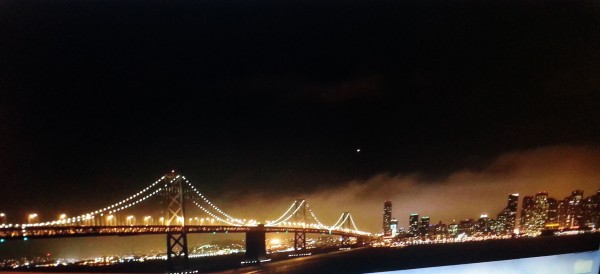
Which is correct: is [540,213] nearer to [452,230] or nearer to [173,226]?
[452,230]

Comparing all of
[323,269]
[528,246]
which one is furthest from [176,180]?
[528,246]

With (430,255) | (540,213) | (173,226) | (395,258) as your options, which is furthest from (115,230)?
(540,213)

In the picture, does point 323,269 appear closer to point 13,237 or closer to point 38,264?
point 38,264

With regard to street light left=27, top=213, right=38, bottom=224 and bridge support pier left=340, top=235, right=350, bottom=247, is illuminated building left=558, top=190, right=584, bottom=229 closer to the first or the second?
bridge support pier left=340, top=235, right=350, bottom=247

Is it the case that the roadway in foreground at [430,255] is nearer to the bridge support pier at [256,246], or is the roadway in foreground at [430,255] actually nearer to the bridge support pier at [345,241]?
the bridge support pier at [256,246]

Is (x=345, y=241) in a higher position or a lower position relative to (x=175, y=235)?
lower

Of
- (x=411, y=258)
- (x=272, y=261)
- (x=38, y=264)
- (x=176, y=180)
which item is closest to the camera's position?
(x=38, y=264)
